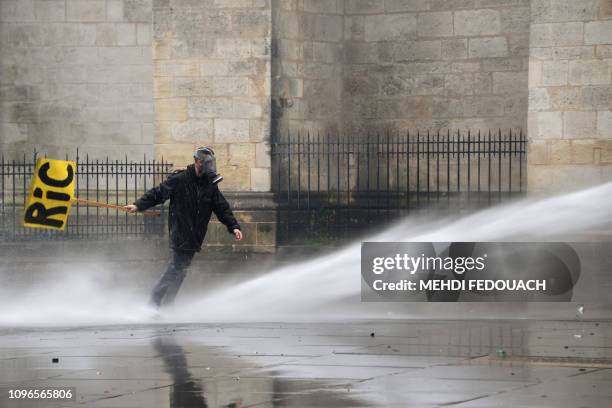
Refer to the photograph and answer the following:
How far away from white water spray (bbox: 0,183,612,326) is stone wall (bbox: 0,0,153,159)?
441 cm

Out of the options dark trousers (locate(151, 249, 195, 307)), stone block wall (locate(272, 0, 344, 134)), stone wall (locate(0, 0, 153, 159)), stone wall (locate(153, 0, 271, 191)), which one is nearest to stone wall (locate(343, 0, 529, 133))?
stone block wall (locate(272, 0, 344, 134))

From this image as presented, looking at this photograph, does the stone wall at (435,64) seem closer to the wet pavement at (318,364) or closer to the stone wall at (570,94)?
the stone wall at (570,94)

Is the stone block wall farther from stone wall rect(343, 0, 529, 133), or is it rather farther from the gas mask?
the gas mask

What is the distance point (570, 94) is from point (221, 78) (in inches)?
208

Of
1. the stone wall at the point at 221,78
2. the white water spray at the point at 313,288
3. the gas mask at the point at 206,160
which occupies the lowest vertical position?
the white water spray at the point at 313,288

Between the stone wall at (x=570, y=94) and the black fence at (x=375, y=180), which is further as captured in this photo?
the black fence at (x=375, y=180)

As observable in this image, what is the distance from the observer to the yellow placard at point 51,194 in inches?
598

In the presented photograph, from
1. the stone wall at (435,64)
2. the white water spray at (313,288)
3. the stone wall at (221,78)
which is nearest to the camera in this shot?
the white water spray at (313,288)

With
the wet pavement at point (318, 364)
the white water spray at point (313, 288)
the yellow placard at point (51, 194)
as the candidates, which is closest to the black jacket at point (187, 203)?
the white water spray at point (313, 288)

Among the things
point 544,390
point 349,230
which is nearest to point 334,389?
point 544,390

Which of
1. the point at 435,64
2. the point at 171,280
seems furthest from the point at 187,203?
the point at 435,64

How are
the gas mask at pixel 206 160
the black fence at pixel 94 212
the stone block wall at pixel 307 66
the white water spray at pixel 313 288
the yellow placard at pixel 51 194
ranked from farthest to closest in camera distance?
1. the black fence at pixel 94 212
2. the stone block wall at pixel 307 66
3. the white water spray at pixel 313 288
4. the yellow placard at pixel 51 194
5. the gas mask at pixel 206 160

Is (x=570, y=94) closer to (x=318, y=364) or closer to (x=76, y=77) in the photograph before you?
(x=76, y=77)

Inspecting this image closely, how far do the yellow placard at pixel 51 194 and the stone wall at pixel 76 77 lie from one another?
8577mm
